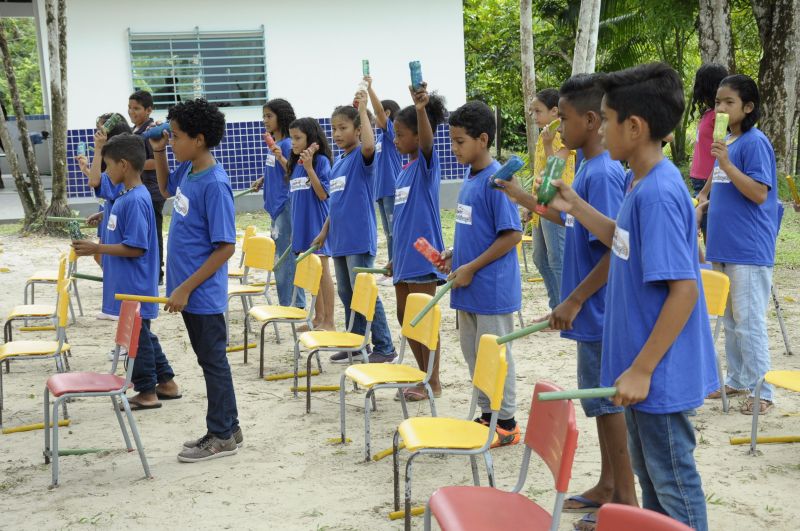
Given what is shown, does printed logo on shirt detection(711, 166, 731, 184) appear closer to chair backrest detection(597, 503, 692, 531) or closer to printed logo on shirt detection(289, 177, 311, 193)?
printed logo on shirt detection(289, 177, 311, 193)

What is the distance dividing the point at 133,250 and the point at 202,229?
876 mm

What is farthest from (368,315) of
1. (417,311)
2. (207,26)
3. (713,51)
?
(207,26)

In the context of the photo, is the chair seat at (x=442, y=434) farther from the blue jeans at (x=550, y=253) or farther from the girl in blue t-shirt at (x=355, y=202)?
the blue jeans at (x=550, y=253)

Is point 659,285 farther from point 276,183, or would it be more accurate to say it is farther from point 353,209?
point 276,183

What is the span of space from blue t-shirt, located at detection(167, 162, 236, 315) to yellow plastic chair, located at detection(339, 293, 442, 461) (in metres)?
0.83

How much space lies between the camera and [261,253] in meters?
7.17

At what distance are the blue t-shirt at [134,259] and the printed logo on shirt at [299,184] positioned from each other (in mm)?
1880

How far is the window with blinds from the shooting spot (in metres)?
15.0

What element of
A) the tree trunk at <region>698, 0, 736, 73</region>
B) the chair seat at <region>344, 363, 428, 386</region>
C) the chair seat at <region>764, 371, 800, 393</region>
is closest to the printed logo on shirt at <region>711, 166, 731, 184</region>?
the chair seat at <region>764, 371, 800, 393</region>

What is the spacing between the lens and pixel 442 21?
52.2 feet

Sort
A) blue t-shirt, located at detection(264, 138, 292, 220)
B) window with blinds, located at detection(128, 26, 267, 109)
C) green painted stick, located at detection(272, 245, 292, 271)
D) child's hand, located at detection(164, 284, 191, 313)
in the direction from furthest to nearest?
1. window with blinds, located at detection(128, 26, 267, 109)
2. blue t-shirt, located at detection(264, 138, 292, 220)
3. green painted stick, located at detection(272, 245, 292, 271)
4. child's hand, located at detection(164, 284, 191, 313)

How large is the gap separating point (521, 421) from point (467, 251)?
46.1 inches

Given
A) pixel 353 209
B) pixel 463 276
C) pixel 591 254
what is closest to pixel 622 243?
pixel 591 254

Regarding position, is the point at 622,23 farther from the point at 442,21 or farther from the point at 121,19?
the point at 121,19
